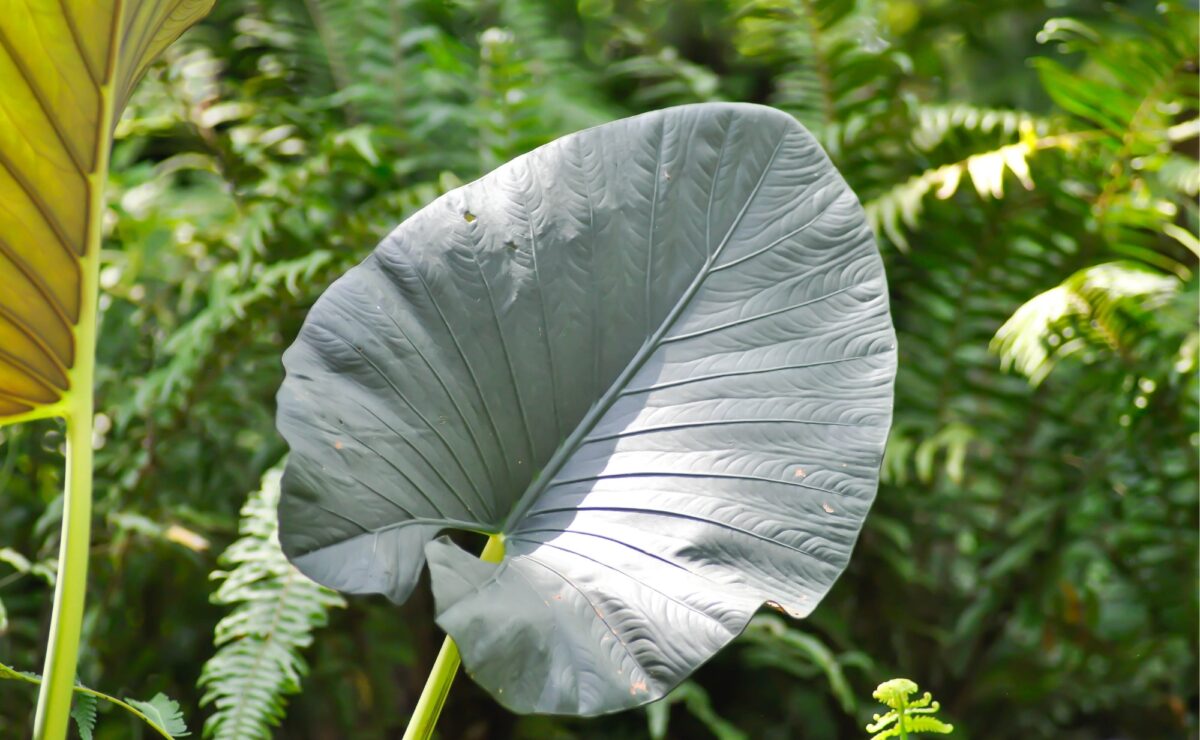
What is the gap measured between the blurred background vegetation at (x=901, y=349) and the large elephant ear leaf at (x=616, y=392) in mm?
774

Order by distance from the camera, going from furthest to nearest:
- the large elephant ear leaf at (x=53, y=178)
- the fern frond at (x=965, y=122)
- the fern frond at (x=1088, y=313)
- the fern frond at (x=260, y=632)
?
the fern frond at (x=965, y=122) → the fern frond at (x=1088, y=313) → the fern frond at (x=260, y=632) → the large elephant ear leaf at (x=53, y=178)

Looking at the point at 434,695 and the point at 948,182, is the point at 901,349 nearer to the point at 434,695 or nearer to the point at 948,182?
the point at 948,182

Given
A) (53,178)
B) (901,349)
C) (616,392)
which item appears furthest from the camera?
(901,349)

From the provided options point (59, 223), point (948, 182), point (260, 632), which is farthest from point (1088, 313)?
point (59, 223)

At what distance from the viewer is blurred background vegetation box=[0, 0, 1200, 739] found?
145cm

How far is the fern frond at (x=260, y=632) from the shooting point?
3.32ft

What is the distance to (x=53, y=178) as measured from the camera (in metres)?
0.51

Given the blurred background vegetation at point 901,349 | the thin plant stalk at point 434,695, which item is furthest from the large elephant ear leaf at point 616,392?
the blurred background vegetation at point 901,349

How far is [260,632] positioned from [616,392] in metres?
0.66

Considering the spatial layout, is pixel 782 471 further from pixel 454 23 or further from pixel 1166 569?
pixel 454 23

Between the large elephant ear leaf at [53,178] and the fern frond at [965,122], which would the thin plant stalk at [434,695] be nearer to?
the large elephant ear leaf at [53,178]

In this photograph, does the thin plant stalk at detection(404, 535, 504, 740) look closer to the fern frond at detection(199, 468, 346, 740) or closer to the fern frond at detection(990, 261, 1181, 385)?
the fern frond at detection(199, 468, 346, 740)

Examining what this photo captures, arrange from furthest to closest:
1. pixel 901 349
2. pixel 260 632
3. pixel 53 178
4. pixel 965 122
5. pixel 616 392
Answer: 1. pixel 901 349
2. pixel 965 122
3. pixel 260 632
4. pixel 616 392
5. pixel 53 178

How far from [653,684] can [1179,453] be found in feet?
4.84
